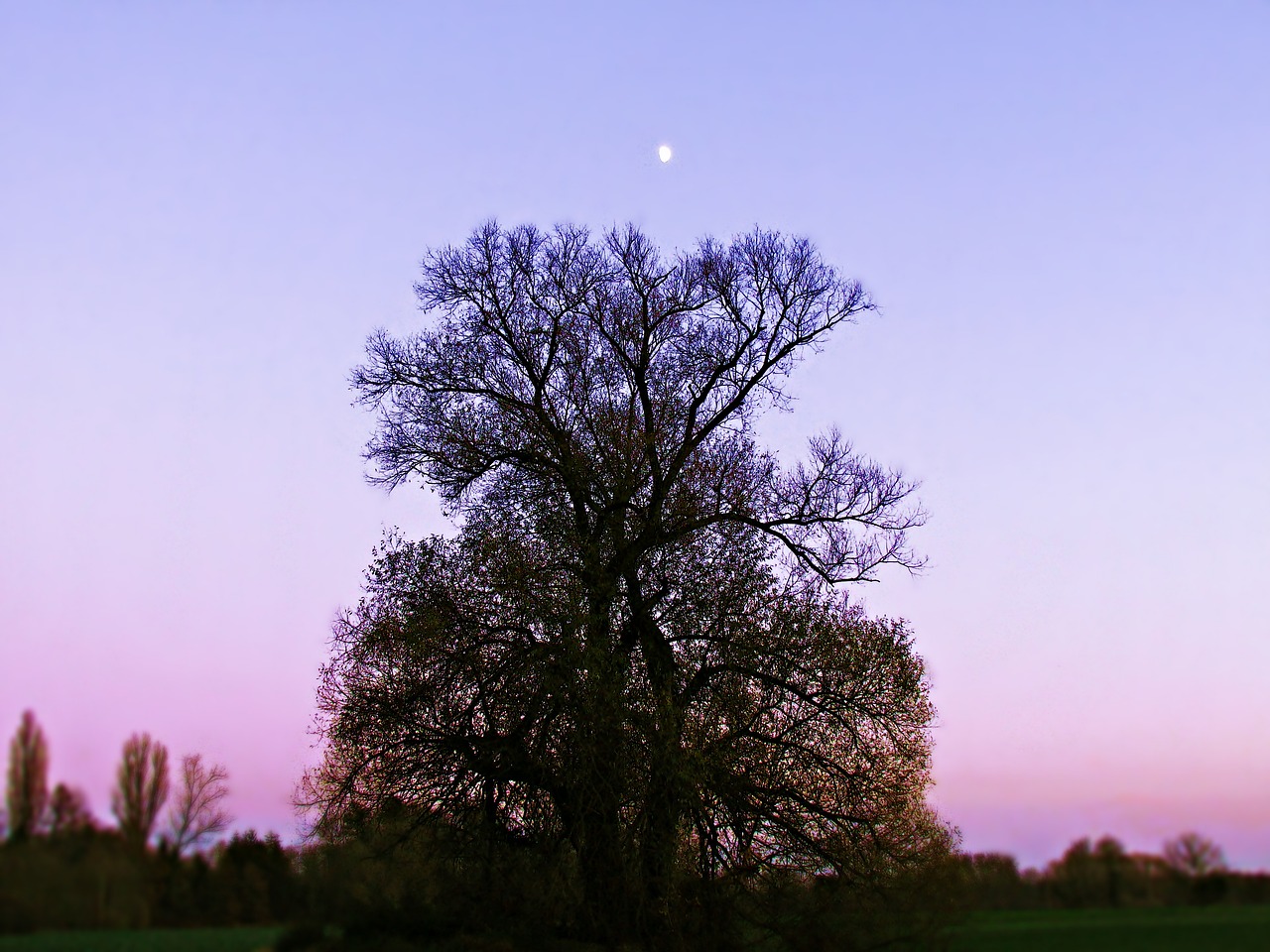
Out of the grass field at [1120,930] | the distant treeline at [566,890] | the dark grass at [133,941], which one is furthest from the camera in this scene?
the grass field at [1120,930]

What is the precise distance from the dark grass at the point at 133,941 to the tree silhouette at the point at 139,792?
0.69m

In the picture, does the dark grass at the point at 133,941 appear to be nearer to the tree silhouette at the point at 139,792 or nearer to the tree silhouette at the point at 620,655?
the tree silhouette at the point at 139,792

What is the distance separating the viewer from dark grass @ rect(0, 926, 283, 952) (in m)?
6.75

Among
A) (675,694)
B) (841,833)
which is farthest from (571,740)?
(841,833)

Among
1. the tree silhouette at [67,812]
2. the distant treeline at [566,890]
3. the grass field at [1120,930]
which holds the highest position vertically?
the tree silhouette at [67,812]

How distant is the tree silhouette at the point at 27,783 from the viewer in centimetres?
698

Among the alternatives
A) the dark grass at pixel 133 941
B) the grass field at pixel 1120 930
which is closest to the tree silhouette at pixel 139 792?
the dark grass at pixel 133 941

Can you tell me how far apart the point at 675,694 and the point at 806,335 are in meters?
10.7

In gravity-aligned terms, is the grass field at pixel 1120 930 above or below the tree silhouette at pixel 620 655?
below

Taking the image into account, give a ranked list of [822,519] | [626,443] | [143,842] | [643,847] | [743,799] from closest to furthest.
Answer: [143,842], [643,847], [743,799], [626,443], [822,519]

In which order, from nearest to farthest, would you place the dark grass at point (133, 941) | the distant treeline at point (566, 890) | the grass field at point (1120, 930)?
1. the dark grass at point (133, 941)
2. the distant treeline at point (566, 890)
3. the grass field at point (1120, 930)

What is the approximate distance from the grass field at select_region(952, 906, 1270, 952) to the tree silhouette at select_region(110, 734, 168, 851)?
78.9 feet

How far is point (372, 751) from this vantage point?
928 inches

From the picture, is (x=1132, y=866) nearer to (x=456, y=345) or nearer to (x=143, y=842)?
(x=456, y=345)
